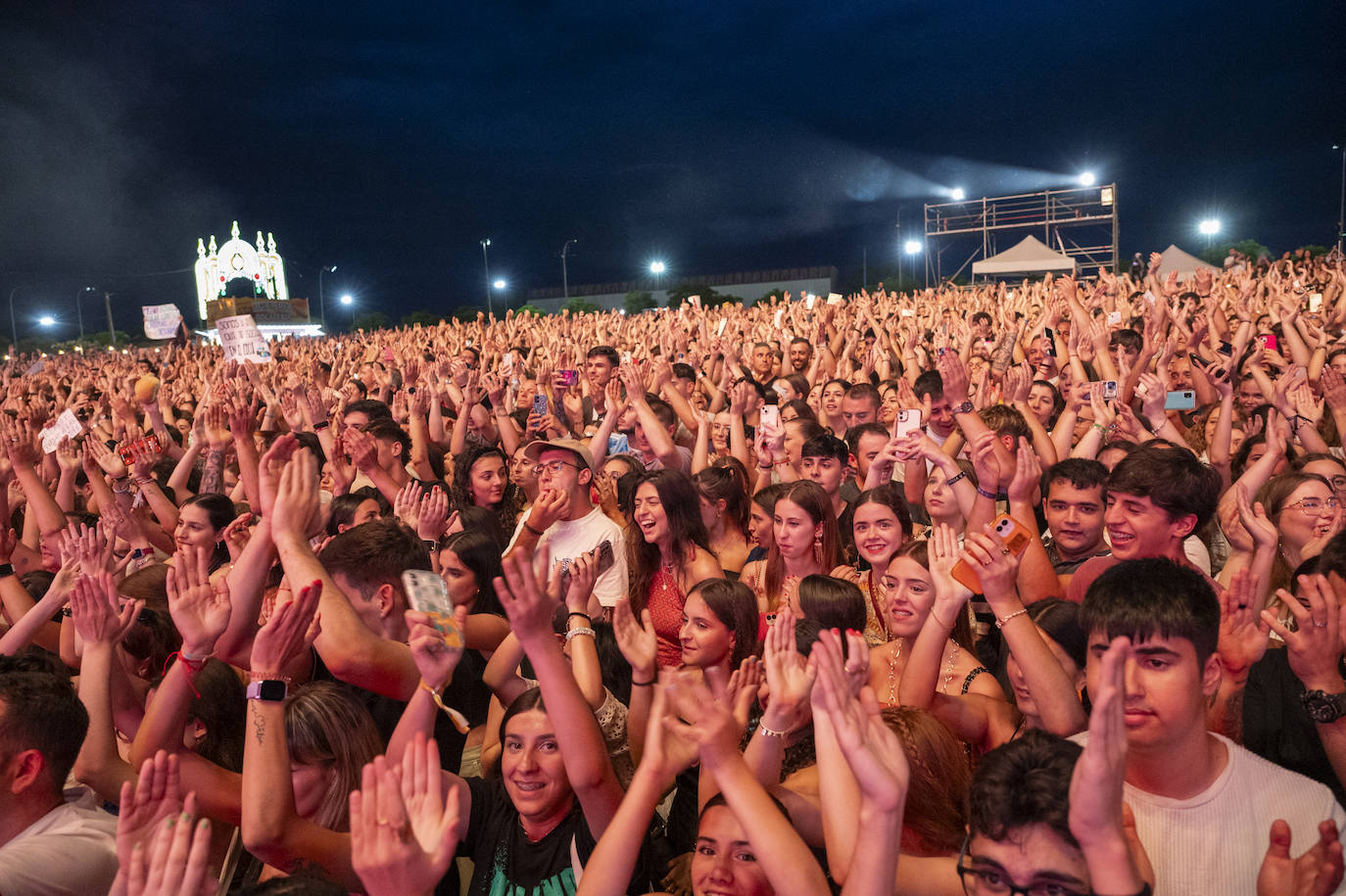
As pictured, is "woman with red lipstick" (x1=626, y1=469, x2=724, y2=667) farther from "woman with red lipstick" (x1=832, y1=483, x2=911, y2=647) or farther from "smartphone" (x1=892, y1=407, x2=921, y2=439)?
"smartphone" (x1=892, y1=407, x2=921, y2=439)

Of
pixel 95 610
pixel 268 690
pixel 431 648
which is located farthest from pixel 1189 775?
pixel 95 610

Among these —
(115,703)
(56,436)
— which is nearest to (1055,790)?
(115,703)

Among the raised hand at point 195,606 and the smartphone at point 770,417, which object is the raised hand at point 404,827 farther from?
the smartphone at point 770,417

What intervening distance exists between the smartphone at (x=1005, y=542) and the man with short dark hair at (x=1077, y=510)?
1502mm

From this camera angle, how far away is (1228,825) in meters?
2.06

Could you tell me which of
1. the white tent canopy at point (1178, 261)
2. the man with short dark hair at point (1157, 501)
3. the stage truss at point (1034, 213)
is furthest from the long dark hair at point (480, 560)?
the stage truss at point (1034, 213)

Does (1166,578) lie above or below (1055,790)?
above

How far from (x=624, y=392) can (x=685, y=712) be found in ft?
16.5

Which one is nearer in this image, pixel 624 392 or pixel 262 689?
pixel 262 689

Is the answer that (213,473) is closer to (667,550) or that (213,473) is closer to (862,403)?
(667,550)

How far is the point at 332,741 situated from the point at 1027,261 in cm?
3037

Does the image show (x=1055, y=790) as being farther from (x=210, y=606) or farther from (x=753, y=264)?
(x=753, y=264)

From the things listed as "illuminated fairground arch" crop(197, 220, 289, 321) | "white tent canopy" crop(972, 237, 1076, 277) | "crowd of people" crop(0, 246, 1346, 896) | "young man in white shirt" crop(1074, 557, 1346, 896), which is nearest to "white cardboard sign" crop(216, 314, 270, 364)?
"crowd of people" crop(0, 246, 1346, 896)

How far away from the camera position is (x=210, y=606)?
283 cm
